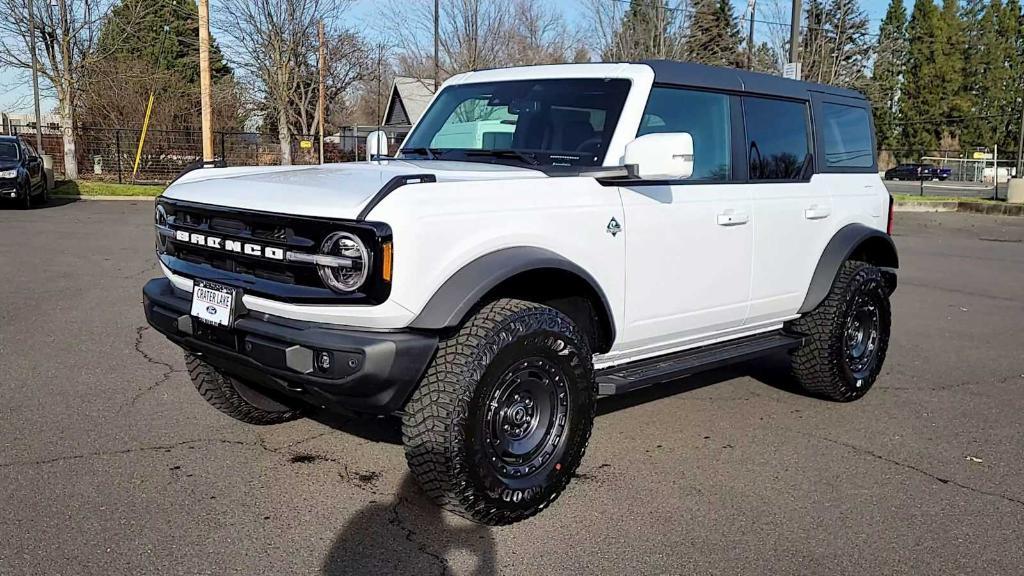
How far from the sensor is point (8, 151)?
1739 centimetres

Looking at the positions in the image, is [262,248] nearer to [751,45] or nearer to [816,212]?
[816,212]

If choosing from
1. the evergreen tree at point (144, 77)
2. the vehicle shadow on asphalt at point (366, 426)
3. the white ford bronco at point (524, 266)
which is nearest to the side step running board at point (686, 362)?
the white ford bronco at point (524, 266)

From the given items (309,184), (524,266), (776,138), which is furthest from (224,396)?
(776,138)

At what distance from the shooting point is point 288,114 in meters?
28.7

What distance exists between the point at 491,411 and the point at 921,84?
6882cm

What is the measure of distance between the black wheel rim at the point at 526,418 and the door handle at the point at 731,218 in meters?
1.37

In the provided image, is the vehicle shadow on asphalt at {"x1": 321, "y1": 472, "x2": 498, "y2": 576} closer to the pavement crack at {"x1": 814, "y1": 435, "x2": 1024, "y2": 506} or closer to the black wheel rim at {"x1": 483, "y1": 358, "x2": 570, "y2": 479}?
the black wheel rim at {"x1": 483, "y1": 358, "x2": 570, "y2": 479}

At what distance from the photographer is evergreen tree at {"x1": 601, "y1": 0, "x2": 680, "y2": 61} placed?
984 inches

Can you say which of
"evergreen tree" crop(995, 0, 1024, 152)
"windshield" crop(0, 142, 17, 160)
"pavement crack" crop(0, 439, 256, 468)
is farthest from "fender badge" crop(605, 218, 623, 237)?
"evergreen tree" crop(995, 0, 1024, 152)

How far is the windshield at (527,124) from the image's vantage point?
4352 mm

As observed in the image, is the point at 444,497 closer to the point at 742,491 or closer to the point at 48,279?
the point at 742,491

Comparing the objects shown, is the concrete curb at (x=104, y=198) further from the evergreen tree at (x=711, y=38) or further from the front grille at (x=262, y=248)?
the front grille at (x=262, y=248)

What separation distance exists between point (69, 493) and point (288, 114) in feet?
86.3

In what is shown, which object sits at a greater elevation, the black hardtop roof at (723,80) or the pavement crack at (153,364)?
the black hardtop roof at (723,80)
